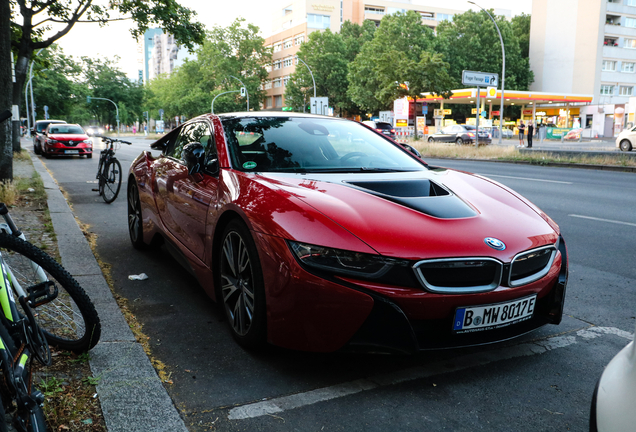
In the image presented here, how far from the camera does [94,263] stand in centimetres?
502

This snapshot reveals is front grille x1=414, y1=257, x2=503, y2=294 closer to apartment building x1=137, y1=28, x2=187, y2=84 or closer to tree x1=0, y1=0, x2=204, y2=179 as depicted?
tree x1=0, y1=0, x2=204, y2=179

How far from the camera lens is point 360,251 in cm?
264

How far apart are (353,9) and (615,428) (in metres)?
98.6

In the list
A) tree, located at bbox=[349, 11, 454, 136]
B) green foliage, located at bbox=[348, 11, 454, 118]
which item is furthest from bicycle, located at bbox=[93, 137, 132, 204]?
green foliage, located at bbox=[348, 11, 454, 118]

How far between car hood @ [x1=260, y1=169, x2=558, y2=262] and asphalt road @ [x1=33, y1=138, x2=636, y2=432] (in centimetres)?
69

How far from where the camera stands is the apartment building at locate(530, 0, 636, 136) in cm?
6806

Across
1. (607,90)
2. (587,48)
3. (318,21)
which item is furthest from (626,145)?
(318,21)

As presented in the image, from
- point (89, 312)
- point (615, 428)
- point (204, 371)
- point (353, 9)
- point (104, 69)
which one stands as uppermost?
point (353, 9)

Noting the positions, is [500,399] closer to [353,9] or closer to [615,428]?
[615,428]

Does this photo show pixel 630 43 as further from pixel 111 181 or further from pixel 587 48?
pixel 111 181

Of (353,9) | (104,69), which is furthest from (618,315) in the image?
(353,9)

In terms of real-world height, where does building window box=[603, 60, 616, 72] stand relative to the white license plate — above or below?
above

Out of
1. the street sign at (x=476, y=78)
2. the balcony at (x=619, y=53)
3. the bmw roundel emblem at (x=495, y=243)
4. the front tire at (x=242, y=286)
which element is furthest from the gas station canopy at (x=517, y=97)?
the bmw roundel emblem at (x=495, y=243)

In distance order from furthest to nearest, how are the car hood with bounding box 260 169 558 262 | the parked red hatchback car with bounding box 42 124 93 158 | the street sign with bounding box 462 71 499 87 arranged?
1. the street sign with bounding box 462 71 499 87
2. the parked red hatchback car with bounding box 42 124 93 158
3. the car hood with bounding box 260 169 558 262
